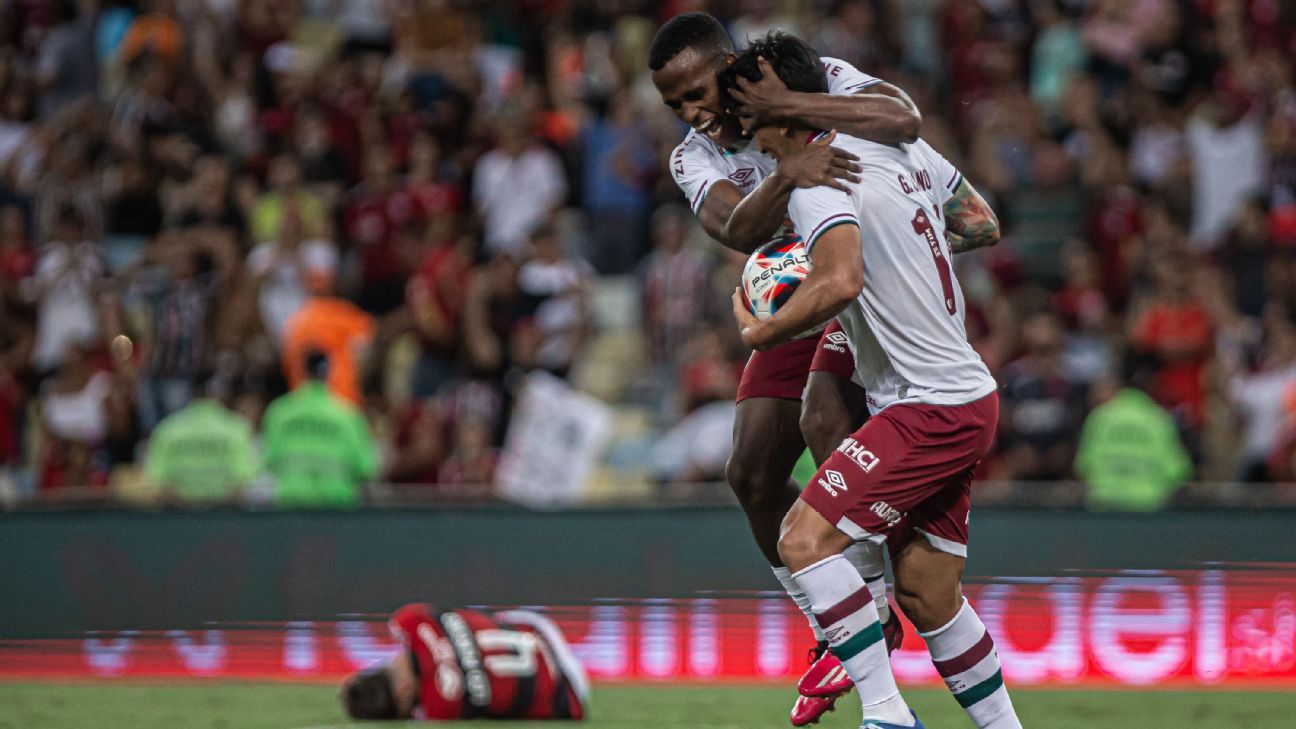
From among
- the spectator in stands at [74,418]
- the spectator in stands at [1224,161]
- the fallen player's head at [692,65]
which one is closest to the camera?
the fallen player's head at [692,65]

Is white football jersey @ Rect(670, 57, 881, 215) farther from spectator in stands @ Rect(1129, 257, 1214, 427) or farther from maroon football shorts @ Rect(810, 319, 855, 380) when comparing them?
spectator in stands @ Rect(1129, 257, 1214, 427)

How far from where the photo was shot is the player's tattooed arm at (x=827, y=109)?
640 centimetres

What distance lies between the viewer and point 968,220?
274 inches

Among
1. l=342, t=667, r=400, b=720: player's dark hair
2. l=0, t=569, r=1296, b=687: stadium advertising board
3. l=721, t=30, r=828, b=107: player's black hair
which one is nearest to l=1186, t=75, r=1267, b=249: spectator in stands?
l=0, t=569, r=1296, b=687: stadium advertising board

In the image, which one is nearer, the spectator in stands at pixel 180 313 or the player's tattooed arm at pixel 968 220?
the player's tattooed arm at pixel 968 220

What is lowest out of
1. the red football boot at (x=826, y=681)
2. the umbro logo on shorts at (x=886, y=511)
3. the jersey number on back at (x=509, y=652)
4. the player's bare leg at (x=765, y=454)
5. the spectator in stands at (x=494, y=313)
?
the jersey number on back at (x=509, y=652)

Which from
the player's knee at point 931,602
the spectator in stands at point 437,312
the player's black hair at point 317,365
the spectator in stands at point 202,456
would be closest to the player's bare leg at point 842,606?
the player's knee at point 931,602

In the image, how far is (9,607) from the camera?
1120 cm

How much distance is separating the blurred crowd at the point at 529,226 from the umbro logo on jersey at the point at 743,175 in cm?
533

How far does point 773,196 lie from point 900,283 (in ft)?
1.80

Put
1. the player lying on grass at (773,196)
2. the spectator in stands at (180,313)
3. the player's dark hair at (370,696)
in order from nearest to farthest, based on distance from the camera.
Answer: the player lying on grass at (773,196)
the player's dark hair at (370,696)
the spectator in stands at (180,313)

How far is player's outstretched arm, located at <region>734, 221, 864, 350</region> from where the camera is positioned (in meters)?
6.10

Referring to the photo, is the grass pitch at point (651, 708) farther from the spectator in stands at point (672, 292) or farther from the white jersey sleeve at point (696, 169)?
the spectator in stands at point (672, 292)

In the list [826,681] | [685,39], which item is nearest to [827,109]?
[685,39]
